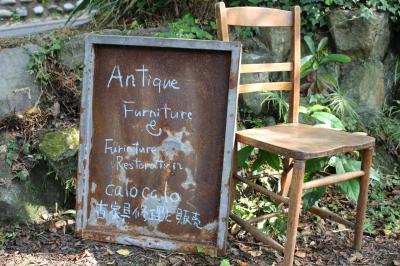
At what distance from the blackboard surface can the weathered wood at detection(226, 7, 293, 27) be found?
1.20 ft

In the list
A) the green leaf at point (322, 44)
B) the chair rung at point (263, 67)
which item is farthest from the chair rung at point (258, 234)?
the green leaf at point (322, 44)

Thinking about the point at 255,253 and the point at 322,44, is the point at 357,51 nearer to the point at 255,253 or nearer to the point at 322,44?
the point at 322,44

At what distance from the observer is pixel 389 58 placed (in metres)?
3.86

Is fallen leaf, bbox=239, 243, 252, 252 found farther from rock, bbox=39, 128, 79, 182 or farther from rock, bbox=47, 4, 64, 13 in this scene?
rock, bbox=47, 4, 64, 13

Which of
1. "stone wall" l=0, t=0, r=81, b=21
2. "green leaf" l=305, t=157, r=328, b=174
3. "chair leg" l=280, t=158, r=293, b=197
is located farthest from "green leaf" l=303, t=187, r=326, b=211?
"stone wall" l=0, t=0, r=81, b=21

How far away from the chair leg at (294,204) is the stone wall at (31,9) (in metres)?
4.58

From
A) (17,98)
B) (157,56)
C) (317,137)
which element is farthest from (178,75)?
(17,98)

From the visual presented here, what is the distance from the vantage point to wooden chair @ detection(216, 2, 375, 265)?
2.15 metres

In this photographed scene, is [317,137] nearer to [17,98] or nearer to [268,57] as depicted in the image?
[268,57]

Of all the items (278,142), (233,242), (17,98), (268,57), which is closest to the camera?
(278,142)

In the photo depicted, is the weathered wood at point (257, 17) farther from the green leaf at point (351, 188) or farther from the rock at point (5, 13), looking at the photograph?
the rock at point (5, 13)

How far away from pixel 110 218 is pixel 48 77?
3.60 ft

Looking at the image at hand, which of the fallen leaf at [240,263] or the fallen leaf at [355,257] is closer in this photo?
the fallen leaf at [240,263]

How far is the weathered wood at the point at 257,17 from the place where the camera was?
255 cm
